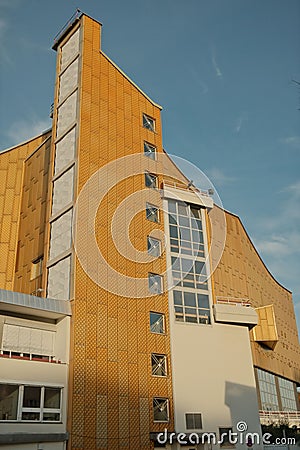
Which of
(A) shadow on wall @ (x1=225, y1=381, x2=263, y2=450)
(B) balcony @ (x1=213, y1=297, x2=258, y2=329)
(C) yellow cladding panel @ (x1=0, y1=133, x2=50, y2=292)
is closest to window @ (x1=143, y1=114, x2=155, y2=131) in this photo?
(C) yellow cladding panel @ (x1=0, y1=133, x2=50, y2=292)

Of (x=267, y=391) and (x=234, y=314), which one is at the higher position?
(x=234, y=314)

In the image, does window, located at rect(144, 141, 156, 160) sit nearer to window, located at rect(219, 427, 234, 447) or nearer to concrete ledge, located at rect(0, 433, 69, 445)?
window, located at rect(219, 427, 234, 447)

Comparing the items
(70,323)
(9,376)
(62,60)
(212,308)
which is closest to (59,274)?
(70,323)

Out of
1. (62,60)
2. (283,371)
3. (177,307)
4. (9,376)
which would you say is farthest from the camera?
(283,371)

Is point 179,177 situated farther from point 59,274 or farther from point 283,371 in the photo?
point 283,371

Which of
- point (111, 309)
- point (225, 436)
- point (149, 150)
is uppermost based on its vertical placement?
point (149, 150)

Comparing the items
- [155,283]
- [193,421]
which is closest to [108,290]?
[155,283]

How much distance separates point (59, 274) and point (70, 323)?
10.9 ft

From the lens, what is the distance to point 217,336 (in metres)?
28.2

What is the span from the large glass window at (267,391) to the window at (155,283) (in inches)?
738

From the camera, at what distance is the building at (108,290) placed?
21.4 meters

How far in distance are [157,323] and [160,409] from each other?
4538 mm

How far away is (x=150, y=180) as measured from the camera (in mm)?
30750

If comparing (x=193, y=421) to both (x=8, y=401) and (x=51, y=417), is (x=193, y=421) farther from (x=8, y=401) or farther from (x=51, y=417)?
Answer: (x=8, y=401)
